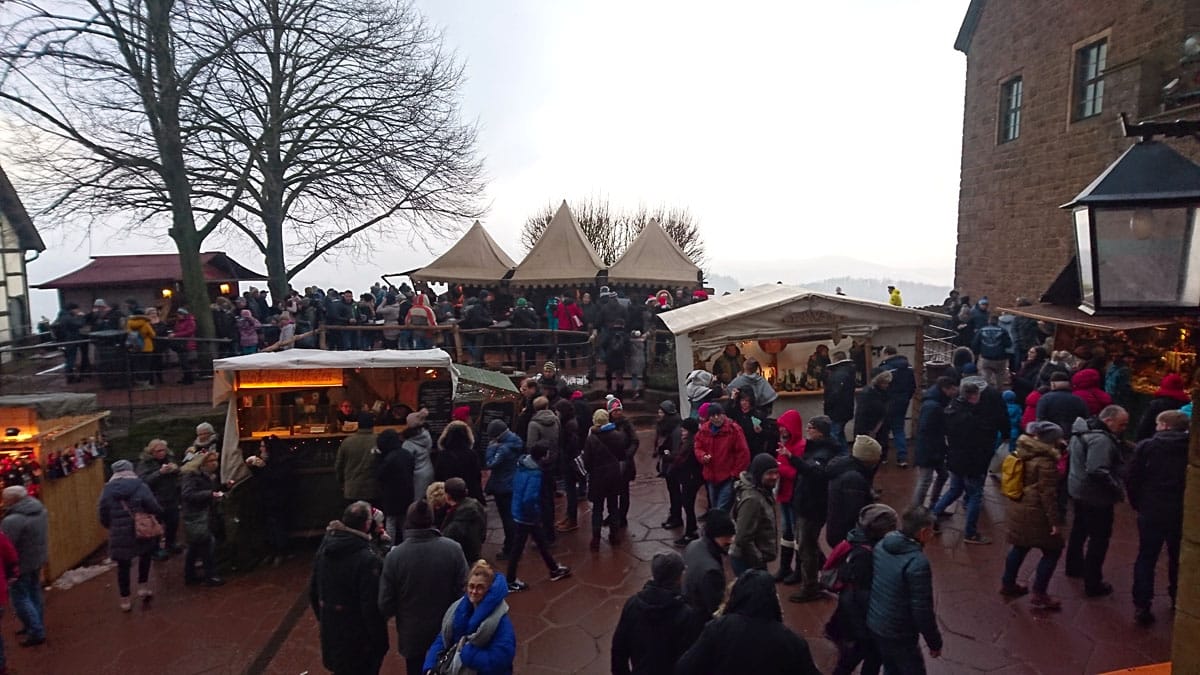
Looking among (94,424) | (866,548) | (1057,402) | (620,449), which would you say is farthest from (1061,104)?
(94,424)

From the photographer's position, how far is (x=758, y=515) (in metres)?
5.14

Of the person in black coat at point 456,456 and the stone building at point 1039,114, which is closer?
the person in black coat at point 456,456

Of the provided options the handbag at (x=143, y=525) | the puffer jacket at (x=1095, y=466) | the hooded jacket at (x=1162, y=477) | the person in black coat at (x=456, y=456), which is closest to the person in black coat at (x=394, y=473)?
the person in black coat at (x=456, y=456)

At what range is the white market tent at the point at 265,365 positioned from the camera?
25.5ft

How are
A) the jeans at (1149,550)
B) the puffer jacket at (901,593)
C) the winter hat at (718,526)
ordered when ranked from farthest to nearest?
the jeans at (1149,550)
the winter hat at (718,526)
the puffer jacket at (901,593)

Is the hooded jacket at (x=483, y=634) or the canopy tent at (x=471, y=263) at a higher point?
the canopy tent at (x=471, y=263)

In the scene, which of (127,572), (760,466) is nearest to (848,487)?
(760,466)

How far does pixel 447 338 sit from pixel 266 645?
919cm

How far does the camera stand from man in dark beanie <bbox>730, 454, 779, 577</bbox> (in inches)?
202

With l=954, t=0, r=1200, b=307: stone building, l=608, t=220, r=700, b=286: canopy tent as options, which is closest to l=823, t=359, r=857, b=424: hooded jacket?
l=954, t=0, r=1200, b=307: stone building

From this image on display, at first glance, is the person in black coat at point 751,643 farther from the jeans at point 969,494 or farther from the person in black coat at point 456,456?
the jeans at point 969,494

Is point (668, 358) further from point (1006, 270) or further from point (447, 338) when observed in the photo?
point (1006, 270)

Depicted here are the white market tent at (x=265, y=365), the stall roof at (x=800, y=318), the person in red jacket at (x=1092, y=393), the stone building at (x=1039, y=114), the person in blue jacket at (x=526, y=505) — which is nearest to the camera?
the person in blue jacket at (x=526, y=505)

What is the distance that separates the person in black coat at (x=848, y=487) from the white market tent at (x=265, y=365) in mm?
5046
